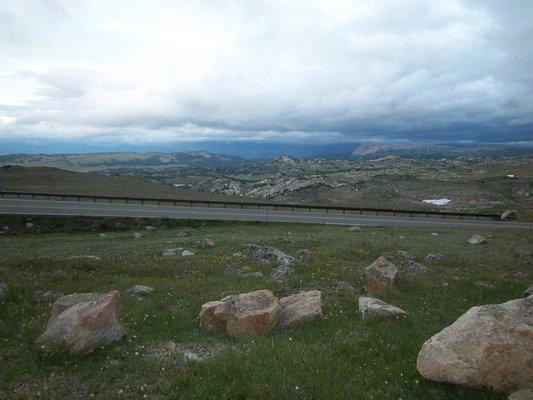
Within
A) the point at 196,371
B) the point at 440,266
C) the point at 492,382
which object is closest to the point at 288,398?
the point at 196,371

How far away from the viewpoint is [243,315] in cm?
1173

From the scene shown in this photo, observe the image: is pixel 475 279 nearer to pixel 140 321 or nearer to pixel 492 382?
pixel 492 382

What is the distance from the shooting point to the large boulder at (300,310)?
12273 millimetres

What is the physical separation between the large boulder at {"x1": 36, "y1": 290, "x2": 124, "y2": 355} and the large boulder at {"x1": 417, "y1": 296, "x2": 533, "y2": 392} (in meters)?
8.04

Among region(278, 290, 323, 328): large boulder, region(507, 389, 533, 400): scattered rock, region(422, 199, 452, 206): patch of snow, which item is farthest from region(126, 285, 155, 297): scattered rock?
region(422, 199, 452, 206): patch of snow

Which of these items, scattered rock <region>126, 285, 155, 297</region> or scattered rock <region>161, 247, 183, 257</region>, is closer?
scattered rock <region>126, 285, 155, 297</region>

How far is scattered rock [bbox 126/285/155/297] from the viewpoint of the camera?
50.5 feet

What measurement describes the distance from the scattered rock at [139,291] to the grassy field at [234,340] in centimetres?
32

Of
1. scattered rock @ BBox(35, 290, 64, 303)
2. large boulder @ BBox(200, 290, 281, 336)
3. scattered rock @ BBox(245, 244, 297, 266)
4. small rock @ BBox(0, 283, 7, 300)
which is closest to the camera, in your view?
large boulder @ BBox(200, 290, 281, 336)

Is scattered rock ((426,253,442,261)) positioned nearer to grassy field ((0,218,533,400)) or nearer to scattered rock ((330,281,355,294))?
grassy field ((0,218,533,400))

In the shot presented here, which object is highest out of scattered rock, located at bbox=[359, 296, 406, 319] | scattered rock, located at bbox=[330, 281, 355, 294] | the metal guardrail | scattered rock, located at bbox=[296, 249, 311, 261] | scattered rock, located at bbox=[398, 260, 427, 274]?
scattered rock, located at bbox=[359, 296, 406, 319]

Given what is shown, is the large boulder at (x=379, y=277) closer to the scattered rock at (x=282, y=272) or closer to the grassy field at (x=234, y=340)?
the grassy field at (x=234, y=340)

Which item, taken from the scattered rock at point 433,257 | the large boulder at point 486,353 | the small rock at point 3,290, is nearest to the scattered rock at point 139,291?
the small rock at point 3,290

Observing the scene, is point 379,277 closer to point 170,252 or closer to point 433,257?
point 433,257
